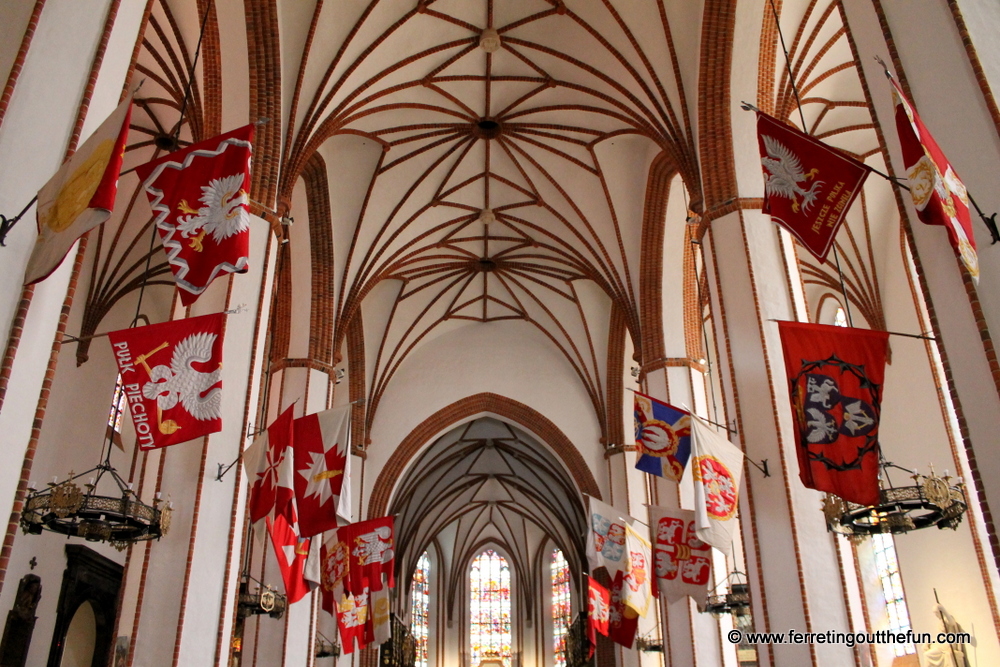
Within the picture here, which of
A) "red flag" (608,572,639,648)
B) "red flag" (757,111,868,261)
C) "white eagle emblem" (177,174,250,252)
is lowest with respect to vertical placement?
"red flag" (608,572,639,648)

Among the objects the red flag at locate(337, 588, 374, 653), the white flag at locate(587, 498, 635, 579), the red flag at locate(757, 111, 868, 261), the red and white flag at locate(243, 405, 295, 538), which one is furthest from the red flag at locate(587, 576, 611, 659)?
the red flag at locate(757, 111, 868, 261)

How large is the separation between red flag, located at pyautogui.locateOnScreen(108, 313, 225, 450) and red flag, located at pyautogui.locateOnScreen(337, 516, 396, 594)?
772 cm

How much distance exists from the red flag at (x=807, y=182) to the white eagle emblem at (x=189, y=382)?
Answer: 515 centimetres

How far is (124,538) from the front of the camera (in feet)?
30.0

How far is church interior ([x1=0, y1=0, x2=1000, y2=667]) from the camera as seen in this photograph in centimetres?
596

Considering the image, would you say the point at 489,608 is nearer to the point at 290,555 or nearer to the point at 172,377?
the point at 290,555

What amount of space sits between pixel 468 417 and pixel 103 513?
16.6 meters

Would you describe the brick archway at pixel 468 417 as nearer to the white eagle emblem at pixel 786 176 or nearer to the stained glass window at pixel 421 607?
the stained glass window at pixel 421 607

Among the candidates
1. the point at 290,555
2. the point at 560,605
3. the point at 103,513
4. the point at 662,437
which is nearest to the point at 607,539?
the point at 662,437

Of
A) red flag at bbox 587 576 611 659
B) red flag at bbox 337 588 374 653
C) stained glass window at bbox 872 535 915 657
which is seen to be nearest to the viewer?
red flag at bbox 337 588 374 653

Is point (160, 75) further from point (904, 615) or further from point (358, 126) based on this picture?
point (904, 615)

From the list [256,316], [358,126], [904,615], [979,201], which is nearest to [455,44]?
[358,126]

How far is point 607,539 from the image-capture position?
555 inches

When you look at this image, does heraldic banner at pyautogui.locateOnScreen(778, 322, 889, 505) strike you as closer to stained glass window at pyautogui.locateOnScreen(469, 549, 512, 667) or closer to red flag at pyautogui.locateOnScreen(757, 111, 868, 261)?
red flag at pyautogui.locateOnScreen(757, 111, 868, 261)
